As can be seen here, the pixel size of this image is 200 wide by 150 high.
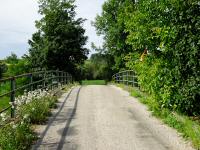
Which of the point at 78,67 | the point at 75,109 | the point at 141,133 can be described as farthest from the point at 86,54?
the point at 141,133

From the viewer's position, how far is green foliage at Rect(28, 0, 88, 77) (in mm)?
65312

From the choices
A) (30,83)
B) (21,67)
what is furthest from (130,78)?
(21,67)

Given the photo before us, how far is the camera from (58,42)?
66000 mm

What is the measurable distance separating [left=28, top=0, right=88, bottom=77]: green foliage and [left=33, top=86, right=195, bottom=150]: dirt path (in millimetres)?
49928

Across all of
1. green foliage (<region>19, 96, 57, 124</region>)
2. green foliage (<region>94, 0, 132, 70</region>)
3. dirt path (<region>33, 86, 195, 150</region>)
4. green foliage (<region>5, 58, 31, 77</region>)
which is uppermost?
green foliage (<region>94, 0, 132, 70</region>)

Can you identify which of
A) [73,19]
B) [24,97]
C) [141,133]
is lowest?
[141,133]

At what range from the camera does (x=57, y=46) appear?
64.8 meters

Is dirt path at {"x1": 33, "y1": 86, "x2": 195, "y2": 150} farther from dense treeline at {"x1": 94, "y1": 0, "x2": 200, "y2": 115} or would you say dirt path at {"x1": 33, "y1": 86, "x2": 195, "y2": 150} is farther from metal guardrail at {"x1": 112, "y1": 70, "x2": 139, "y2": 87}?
metal guardrail at {"x1": 112, "y1": 70, "x2": 139, "y2": 87}

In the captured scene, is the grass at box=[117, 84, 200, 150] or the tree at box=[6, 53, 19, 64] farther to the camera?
the tree at box=[6, 53, 19, 64]

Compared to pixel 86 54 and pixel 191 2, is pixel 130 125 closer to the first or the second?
pixel 191 2

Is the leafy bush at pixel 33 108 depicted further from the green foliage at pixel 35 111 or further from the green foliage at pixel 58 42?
the green foliage at pixel 58 42

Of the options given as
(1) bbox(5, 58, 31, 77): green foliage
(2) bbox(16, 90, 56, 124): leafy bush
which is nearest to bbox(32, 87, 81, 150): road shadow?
(2) bbox(16, 90, 56, 124): leafy bush

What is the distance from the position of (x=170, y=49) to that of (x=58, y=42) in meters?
53.8

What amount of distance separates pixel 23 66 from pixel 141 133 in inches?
2498
